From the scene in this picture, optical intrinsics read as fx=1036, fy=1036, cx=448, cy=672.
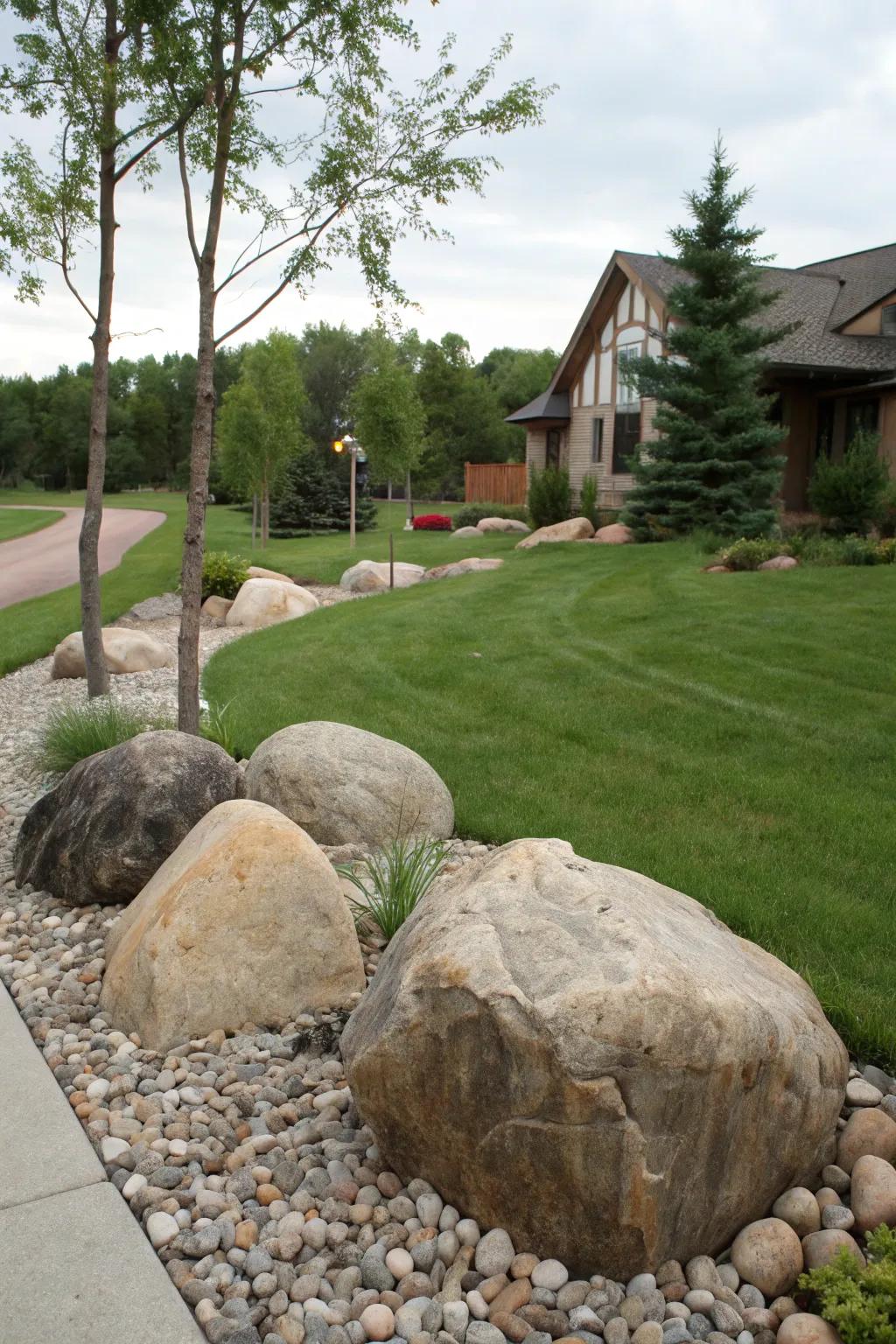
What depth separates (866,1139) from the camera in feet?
9.73

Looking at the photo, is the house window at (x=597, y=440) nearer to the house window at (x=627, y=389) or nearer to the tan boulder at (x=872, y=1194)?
the house window at (x=627, y=389)

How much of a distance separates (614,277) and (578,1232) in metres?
25.6

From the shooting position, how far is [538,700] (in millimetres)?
8477

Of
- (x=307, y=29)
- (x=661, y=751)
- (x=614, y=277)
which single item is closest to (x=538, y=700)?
(x=661, y=751)

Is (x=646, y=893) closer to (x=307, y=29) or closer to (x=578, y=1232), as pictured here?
(x=578, y=1232)

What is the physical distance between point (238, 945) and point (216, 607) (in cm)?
1236

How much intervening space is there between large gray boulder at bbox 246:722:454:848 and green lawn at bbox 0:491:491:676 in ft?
24.4

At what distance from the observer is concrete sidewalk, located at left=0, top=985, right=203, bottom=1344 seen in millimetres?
2367

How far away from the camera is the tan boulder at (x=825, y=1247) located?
2.60 m

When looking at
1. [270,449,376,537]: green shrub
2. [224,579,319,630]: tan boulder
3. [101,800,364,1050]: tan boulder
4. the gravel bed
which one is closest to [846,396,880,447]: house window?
[224,579,319,630]: tan boulder

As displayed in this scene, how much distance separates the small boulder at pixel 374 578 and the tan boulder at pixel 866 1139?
50.0 feet

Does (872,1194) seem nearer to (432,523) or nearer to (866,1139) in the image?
(866,1139)

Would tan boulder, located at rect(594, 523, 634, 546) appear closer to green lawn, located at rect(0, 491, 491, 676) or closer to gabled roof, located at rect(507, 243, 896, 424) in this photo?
green lawn, located at rect(0, 491, 491, 676)

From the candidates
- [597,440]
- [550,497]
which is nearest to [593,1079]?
[550,497]
